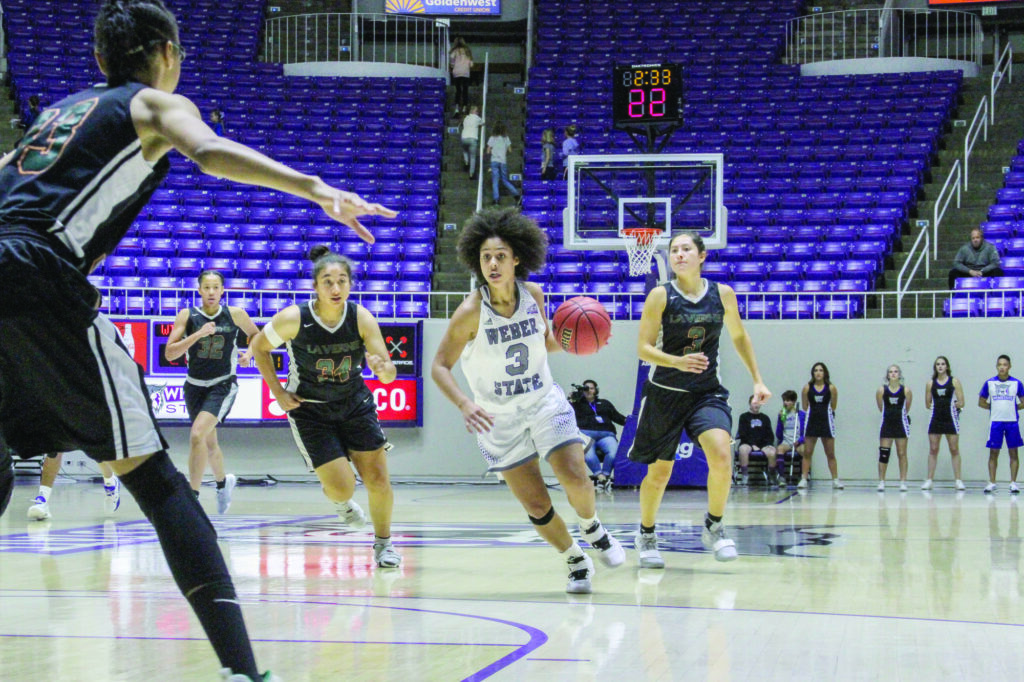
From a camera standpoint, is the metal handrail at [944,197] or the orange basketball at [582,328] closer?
the orange basketball at [582,328]

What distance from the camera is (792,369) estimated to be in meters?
15.8

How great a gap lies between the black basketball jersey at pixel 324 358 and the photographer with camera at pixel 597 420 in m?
7.92

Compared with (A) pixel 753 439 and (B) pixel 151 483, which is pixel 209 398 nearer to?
(B) pixel 151 483

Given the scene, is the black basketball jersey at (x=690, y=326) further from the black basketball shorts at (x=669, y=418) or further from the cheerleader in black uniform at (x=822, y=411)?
the cheerleader in black uniform at (x=822, y=411)

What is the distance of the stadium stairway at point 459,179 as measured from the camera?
18.3m

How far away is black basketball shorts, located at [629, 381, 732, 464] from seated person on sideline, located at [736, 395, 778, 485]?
28.3 ft

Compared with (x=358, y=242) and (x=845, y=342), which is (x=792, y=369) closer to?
(x=845, y=342)

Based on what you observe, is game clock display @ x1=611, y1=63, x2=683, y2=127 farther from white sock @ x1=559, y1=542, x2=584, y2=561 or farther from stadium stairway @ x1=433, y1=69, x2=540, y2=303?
white sock @ x1=559, y1=542, x2=584, y2=561

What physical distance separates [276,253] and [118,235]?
14.7 m

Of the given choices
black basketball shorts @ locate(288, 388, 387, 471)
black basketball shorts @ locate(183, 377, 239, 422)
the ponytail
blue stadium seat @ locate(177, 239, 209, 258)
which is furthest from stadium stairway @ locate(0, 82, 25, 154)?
the ponytail

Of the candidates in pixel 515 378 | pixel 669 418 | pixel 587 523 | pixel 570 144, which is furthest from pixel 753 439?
pixel 515 378

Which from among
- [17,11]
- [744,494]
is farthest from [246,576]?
[17,11]

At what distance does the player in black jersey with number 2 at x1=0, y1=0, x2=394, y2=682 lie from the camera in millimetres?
2691

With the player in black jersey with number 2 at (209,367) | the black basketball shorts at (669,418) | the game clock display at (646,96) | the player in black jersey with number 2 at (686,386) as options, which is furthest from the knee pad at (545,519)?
the game clock display at (646,96)
